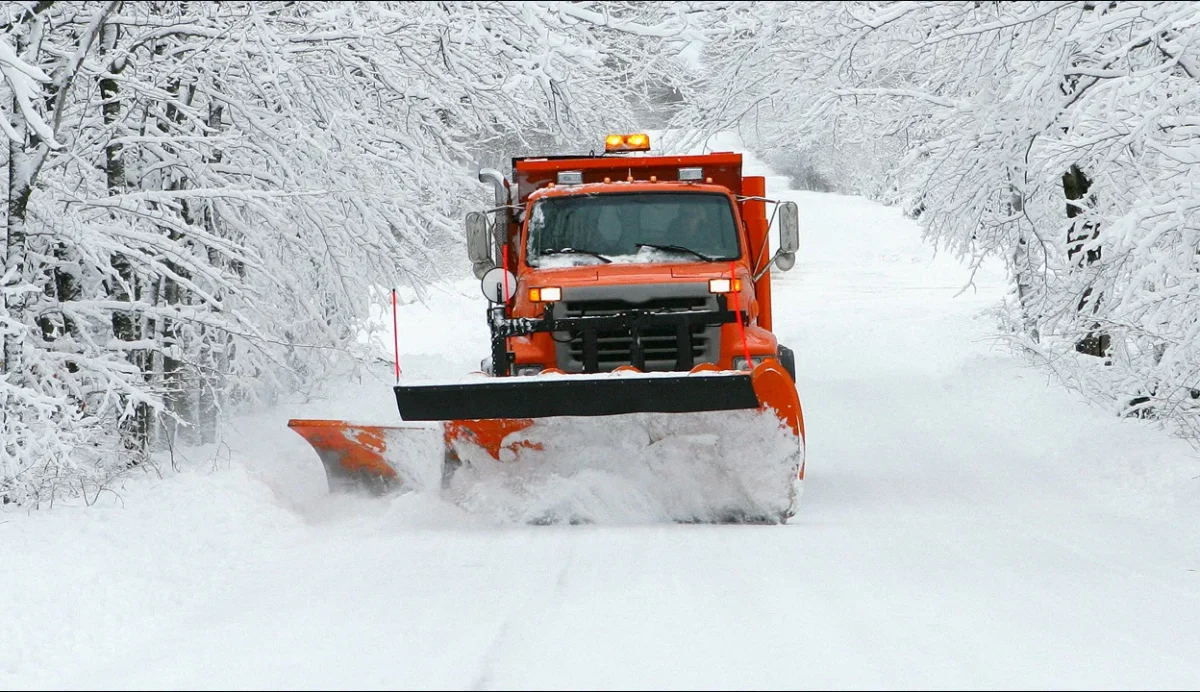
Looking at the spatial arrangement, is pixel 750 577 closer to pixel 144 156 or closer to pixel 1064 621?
pixel 1064 621

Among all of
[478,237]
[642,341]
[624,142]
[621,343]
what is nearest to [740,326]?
[642,341]

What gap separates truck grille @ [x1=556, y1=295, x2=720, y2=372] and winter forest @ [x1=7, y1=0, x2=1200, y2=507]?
1.55 meters

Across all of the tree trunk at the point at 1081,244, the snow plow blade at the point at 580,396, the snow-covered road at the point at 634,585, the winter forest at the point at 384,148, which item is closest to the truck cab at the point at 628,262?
the snow plow blade at the point at 580,396

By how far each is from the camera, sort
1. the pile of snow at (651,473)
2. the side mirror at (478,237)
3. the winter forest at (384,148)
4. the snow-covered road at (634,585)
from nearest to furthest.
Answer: the snow-covered road at (634,585) → the winter forest at (384,148) → the pile of snow at (651,473) → the side mirror at (478,237)

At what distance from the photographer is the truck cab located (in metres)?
8.63

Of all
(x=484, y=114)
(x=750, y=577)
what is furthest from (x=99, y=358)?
(x=750, y=577)

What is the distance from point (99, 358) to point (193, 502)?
1208 millimetres

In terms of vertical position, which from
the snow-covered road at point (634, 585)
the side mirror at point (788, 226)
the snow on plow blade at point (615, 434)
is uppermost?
the side mirror at point (788, 226)

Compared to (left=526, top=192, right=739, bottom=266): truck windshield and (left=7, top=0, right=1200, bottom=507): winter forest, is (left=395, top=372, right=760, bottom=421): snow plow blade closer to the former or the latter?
(left=7, top=0, right=1200, bottom=507): winter forest

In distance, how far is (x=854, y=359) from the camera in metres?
20.8

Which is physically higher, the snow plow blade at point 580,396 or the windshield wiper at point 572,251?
the windshield wiper at point 572,251

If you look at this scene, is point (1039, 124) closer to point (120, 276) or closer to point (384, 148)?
point (384, 148)

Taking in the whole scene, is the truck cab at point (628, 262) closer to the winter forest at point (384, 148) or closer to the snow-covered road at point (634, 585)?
the winter forest at point (384, 148)

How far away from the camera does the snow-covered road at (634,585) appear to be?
4559mm
